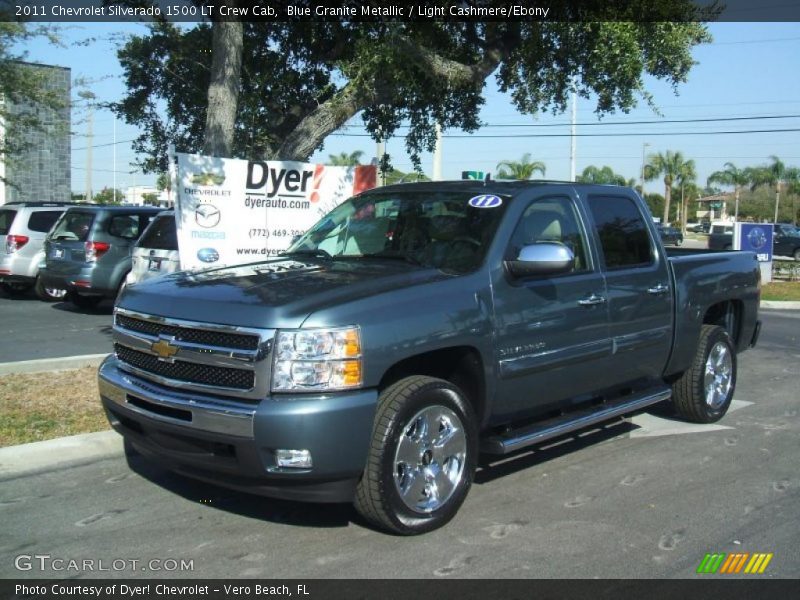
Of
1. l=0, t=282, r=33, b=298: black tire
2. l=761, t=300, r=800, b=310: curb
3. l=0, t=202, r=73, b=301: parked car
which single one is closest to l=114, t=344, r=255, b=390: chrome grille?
l=0, t=202, r=73, b=301: parked car

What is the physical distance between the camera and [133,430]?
4.63 meters

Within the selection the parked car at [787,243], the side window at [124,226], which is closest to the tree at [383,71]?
the side window at [124,226]

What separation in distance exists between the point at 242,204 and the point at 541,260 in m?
4.83

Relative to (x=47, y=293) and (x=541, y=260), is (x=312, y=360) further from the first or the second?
(x=47, y=293)

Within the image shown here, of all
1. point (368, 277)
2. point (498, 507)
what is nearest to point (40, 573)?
point (368, 277)

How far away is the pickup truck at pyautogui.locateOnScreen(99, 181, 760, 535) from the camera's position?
157 inches

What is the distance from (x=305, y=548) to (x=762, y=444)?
13.2 feet

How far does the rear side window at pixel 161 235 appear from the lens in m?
12.2

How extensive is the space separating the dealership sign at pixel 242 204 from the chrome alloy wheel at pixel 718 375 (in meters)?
4.42

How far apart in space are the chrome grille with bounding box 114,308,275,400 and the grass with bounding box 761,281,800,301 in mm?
16376

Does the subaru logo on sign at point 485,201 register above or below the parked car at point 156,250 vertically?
above

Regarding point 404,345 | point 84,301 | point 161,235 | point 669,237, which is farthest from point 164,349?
point 669,237

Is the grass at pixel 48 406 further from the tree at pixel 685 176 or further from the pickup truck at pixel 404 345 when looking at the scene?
the tree at pixel 685 176

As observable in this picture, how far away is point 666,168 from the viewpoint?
2680 inches
